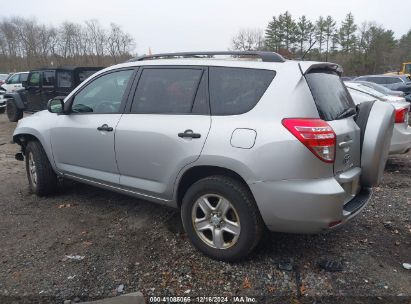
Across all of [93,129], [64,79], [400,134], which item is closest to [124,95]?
[93,129]

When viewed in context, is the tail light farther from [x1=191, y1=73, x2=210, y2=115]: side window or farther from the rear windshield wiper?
[x1=191, y1=73, x2=210, y2=115]: side window

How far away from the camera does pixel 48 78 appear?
37.5 ft

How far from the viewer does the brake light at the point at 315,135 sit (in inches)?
108

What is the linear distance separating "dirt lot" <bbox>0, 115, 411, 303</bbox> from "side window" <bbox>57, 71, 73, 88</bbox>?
21.7ft

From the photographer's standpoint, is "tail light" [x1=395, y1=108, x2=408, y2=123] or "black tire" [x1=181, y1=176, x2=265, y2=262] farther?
"tail light" [x1=395, y1=108, x2=408, y2=123]

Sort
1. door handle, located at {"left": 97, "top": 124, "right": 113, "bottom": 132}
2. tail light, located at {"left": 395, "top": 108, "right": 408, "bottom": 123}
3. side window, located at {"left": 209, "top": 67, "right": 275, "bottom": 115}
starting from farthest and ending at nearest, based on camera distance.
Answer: tail light, located at {"left": 395, "top": 108, "right": 408, "bottom": 123} → door handle, located at {"left": 97, "top": 124, "right": 113, "bottom": 132} → side window, located at {"left": 209, "top": 67, "right": 275, "bottom": 115}

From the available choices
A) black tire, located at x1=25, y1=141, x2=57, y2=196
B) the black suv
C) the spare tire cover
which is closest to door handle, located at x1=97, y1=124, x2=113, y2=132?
black tire, located at x1=25, y1=141, x2=57, y2=196

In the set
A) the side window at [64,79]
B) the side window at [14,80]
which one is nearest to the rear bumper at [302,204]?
the side window at [64,79]

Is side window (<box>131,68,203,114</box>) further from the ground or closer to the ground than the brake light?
further from the ground

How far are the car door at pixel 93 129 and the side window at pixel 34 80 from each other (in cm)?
813

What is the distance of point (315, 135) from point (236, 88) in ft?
2.62

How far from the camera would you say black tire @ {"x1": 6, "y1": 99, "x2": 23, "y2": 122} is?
1288 centimetres

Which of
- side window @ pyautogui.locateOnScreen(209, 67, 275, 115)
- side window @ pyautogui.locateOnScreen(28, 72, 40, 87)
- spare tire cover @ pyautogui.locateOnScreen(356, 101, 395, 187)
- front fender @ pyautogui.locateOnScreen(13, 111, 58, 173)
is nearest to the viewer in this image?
side window @ pyautogui.locateOnScreen(209, 67, 275, 115)

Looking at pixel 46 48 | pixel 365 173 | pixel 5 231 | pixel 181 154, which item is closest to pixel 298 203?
pixel 365 173
